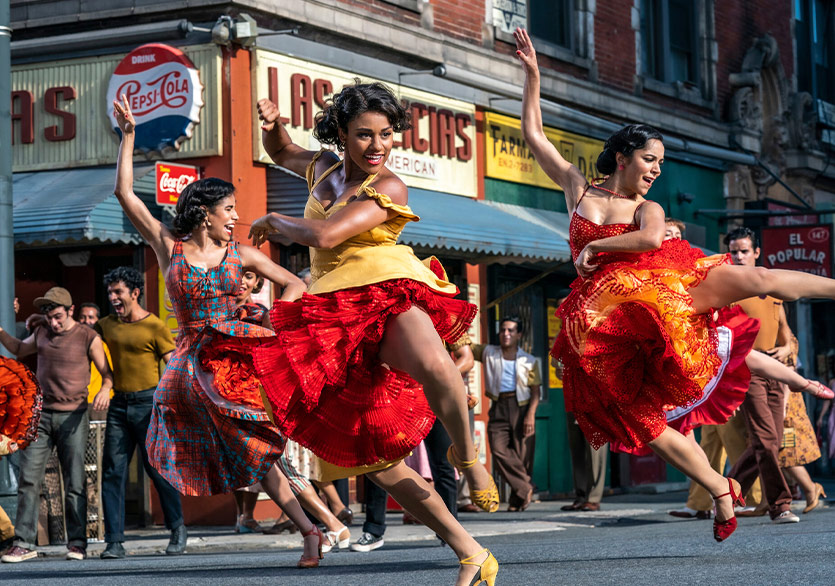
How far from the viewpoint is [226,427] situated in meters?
8.03

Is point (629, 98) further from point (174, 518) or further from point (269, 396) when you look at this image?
point (269, 396)

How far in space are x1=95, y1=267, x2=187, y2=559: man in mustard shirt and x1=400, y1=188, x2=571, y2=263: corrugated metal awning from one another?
12.9 feet

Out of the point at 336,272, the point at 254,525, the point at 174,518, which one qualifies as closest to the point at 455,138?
the point at 254,525

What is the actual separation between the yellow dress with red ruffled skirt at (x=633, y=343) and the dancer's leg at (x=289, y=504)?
1.69 metres

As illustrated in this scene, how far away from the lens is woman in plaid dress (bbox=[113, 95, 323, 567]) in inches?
316

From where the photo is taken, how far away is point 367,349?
20.0 feet

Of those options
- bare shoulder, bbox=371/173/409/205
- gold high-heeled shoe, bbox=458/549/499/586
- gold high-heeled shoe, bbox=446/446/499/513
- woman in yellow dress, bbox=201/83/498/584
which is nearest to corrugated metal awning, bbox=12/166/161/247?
woman in yellow dress, bbox=201/83/498/584

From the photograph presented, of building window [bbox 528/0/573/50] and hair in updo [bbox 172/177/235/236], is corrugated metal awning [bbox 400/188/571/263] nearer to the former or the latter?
building window [bbox 528/0/573/50]

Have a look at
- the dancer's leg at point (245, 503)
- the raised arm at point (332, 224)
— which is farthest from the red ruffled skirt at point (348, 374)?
the dancer's leg at point (245, 503)

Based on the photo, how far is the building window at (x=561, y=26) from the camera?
62.1 ft

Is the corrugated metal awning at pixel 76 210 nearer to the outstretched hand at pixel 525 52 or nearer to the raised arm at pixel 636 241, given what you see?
the outstretched hand at pixel 525 52

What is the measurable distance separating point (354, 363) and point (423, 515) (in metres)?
0.68

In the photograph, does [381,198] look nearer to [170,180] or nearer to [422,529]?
[422,529]

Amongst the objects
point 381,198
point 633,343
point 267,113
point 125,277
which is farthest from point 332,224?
point 125,277
